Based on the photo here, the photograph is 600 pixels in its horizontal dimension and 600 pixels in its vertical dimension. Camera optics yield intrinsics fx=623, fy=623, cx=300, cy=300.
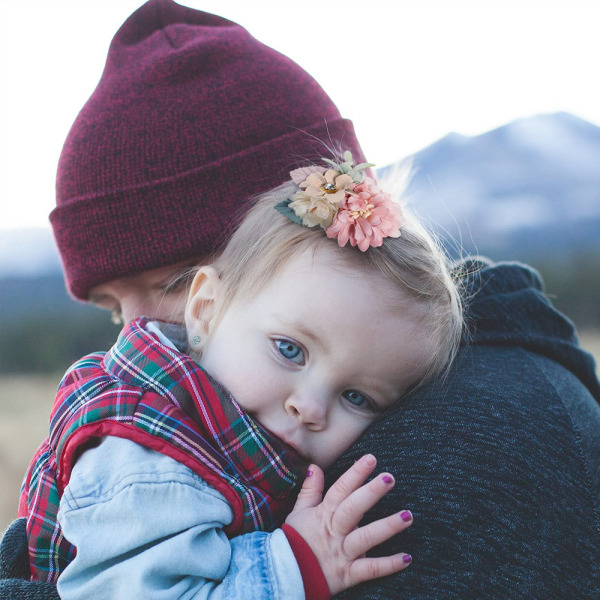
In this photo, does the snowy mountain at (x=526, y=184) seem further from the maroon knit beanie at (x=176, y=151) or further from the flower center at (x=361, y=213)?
the flower center at (x=361, y=213)

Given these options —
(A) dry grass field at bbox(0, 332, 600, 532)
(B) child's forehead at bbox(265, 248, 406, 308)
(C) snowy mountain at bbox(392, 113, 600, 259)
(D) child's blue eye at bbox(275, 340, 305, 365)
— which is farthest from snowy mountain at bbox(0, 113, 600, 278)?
(D) child's blue eye at bbox(275, 340, 305, 365)

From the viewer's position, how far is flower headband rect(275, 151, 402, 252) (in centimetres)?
145

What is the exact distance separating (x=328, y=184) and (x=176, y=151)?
569 mm

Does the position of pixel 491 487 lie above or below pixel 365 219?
below

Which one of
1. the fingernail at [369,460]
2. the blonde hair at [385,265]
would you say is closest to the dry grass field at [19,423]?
the blonde hair at [385,265]

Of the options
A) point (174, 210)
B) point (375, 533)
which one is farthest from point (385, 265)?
point (174, 210)

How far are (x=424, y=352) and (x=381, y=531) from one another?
0.51 meters

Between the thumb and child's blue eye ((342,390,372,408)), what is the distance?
0.23 m

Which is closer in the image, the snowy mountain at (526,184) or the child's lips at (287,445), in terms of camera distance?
the child's lips at (287,445)

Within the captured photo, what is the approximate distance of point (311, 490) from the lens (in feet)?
4.09

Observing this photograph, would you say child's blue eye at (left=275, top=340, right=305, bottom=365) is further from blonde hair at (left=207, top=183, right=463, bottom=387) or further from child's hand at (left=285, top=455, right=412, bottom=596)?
child's hand at (left=285, top=455, right=412, bottom=596)

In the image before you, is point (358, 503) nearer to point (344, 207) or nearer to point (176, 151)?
point (344, 207)

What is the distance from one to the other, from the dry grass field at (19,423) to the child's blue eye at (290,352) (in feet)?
17.6

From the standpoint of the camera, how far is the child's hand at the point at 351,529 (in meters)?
1.09
